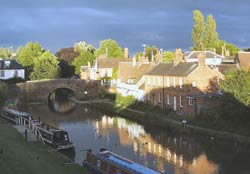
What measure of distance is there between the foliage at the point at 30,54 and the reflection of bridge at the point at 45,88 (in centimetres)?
1551

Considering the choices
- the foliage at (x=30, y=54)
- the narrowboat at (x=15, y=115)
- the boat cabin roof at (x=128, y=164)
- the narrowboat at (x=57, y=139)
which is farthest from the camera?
the foliage at (x=30, y=54)

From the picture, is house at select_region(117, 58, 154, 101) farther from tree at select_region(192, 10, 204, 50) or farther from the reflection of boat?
the reflection of boat

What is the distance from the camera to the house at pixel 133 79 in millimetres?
58281

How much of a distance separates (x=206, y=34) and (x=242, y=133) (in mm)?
56849

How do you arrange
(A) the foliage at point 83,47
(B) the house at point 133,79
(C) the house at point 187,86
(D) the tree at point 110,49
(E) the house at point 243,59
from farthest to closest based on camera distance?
(A) the foliage at point 83,47, (D) the tree at point 110,49, (E) the house at point 243,59, (B) the house at point 133,79, (C) the house at point 187,86

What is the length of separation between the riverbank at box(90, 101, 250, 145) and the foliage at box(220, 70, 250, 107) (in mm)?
2962

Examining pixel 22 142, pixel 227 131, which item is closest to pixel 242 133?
pixel 227 131

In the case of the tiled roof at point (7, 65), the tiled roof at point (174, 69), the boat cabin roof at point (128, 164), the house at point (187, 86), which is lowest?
the boat cabin roof at point (128, 164)

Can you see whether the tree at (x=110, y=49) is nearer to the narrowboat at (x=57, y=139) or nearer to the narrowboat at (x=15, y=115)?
the narrowboat at (x=15, y=115)

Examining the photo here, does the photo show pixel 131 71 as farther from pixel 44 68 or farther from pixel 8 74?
pixel 8 74

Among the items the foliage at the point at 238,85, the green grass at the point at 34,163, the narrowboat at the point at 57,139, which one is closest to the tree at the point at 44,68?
the narrowboat at the point at 57,139

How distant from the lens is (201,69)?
1778 inches

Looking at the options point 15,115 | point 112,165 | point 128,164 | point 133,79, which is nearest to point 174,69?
point 133,79

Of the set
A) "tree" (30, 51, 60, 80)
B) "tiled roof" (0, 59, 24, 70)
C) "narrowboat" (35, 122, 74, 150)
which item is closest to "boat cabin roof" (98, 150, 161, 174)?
"narrowboat" (35, 122, 74, 150)
